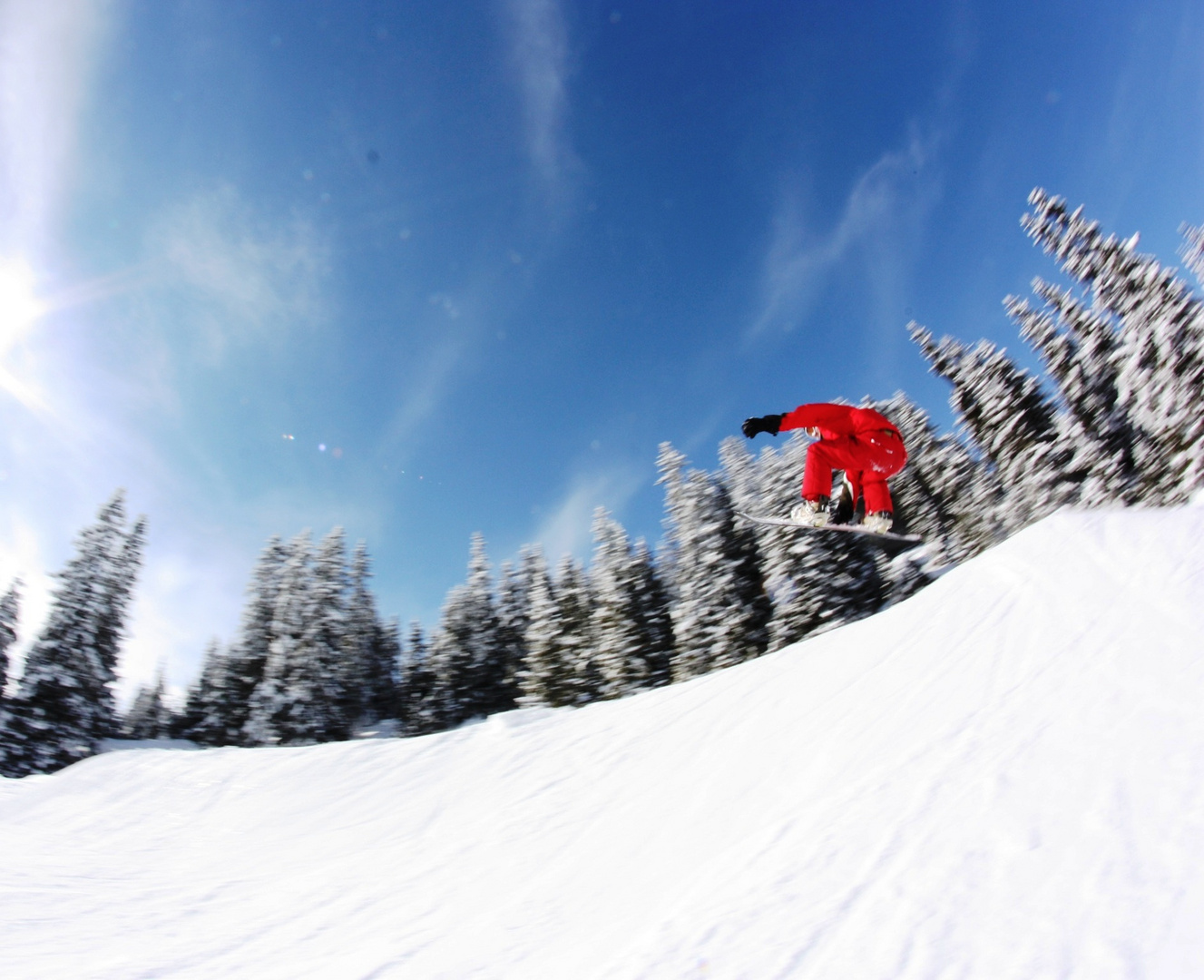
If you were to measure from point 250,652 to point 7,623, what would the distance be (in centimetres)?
1030

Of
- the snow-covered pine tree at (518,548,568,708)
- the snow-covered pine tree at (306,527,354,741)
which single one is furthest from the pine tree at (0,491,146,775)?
the snow-covered pine tree at (518,548,568,708)

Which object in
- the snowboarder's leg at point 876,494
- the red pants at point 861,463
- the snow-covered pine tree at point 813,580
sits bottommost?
the snowboarder's leg at point 876,494

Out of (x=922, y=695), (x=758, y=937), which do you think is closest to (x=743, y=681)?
(x=922, y=695)

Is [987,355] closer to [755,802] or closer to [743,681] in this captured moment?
[743,681]

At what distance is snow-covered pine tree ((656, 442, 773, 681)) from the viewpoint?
23594 mm

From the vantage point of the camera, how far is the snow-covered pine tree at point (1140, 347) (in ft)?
61.6

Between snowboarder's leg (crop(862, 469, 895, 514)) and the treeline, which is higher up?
the treeline

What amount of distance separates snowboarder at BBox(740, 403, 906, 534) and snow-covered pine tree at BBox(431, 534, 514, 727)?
29281 millimetres

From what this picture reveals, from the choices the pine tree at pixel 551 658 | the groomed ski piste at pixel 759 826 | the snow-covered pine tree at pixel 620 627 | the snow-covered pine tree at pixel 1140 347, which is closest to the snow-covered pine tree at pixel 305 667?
the pine tree at pixel 551 658

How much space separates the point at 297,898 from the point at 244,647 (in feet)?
103

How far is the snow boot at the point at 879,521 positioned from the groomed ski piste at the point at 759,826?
7.18 ft

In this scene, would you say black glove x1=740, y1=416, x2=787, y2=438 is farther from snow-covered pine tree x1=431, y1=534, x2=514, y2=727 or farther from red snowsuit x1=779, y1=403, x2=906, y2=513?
snow-covered pine tree x1=431, y1=534, x2=514, y2=727

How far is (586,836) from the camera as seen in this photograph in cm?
634

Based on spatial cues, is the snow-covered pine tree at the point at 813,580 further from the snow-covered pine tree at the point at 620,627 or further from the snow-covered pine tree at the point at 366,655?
the snow-covered pine tree at the point at 366,655
